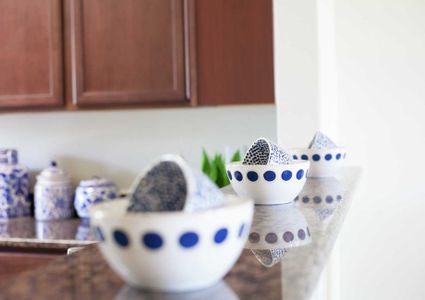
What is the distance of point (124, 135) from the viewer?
2.72m

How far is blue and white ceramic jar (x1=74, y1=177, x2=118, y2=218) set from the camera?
8.21ft

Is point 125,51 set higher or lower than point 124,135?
higher

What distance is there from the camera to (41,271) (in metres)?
0.58

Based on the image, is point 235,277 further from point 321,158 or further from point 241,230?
point 321,158

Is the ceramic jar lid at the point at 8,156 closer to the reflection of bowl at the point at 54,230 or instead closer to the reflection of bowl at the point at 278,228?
the reflection of bowl at the point at 54,230

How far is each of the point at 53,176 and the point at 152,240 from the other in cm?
223

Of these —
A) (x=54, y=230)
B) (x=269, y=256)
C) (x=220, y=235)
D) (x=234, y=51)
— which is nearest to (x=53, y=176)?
(x=54, y=230)

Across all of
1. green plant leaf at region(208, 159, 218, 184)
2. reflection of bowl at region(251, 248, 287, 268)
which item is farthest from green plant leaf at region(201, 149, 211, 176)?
reflection of bowl at region(251, 248, 287, 268)

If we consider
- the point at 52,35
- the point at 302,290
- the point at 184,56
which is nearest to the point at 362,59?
the point at 184,56

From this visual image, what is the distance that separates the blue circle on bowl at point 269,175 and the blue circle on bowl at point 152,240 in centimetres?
51

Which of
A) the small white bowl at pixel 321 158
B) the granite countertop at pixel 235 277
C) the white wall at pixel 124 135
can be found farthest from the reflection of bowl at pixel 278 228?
the white wall at pixel 124 135

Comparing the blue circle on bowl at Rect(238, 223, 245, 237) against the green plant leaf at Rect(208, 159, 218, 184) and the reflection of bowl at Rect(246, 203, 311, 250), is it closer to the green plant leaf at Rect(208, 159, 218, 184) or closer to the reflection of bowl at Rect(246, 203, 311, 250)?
the reflection of bowl at Rect(246, 203, 311, 250)

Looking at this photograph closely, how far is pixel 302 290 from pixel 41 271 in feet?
0.88

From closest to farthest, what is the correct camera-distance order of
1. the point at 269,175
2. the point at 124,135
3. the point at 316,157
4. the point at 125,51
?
the point at 269,175
the point at 316,157
the point at 125,51
the point at 124,135
